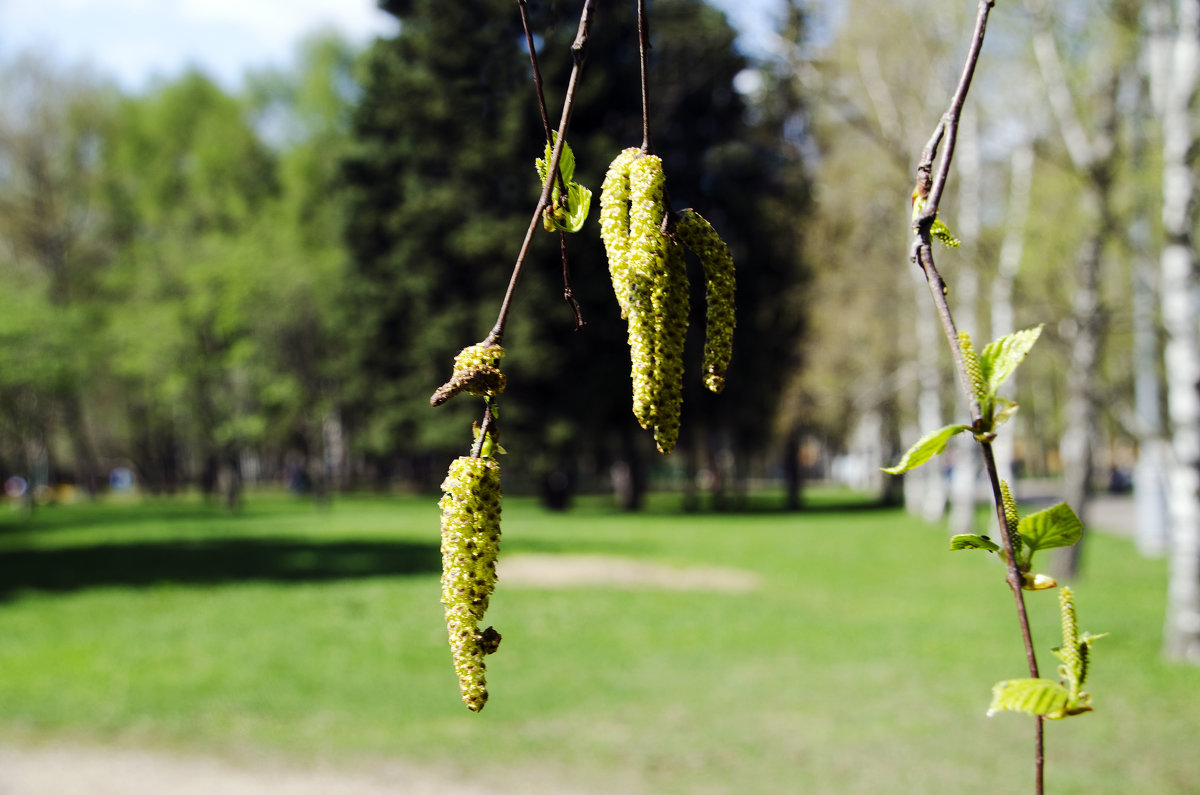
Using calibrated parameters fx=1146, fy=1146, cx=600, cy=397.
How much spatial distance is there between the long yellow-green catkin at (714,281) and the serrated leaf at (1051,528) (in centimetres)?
21

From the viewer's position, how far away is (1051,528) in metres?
0.72

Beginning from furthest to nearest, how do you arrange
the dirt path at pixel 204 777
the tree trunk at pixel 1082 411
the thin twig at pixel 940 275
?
the tree trunk at pixel 1082 411, the dirt path at pixel 204 777, the thin twig at pixel 940 275

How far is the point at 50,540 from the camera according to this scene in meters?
24.3

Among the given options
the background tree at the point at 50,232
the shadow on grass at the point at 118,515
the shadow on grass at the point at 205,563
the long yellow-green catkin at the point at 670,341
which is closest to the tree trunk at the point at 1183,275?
the long yellow-green catkin at the point at 670,341

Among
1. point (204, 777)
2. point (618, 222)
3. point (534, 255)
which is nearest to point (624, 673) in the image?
point (204, 777)

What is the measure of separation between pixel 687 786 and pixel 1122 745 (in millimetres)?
3146

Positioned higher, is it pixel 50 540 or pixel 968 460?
pixel 968 460

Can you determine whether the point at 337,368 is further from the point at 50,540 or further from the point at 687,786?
the point at 687,786

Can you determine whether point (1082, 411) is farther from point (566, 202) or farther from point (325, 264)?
point (325, 264)

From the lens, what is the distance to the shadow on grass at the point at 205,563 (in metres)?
A: 17.8

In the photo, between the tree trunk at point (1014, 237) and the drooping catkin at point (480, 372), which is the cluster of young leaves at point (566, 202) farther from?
the tree trunk at point (1014, 237)

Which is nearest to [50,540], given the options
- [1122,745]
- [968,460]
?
[968,460]

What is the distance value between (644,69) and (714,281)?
0.48 feet

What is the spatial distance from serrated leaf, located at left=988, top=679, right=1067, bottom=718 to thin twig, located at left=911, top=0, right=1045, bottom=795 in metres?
0.02
